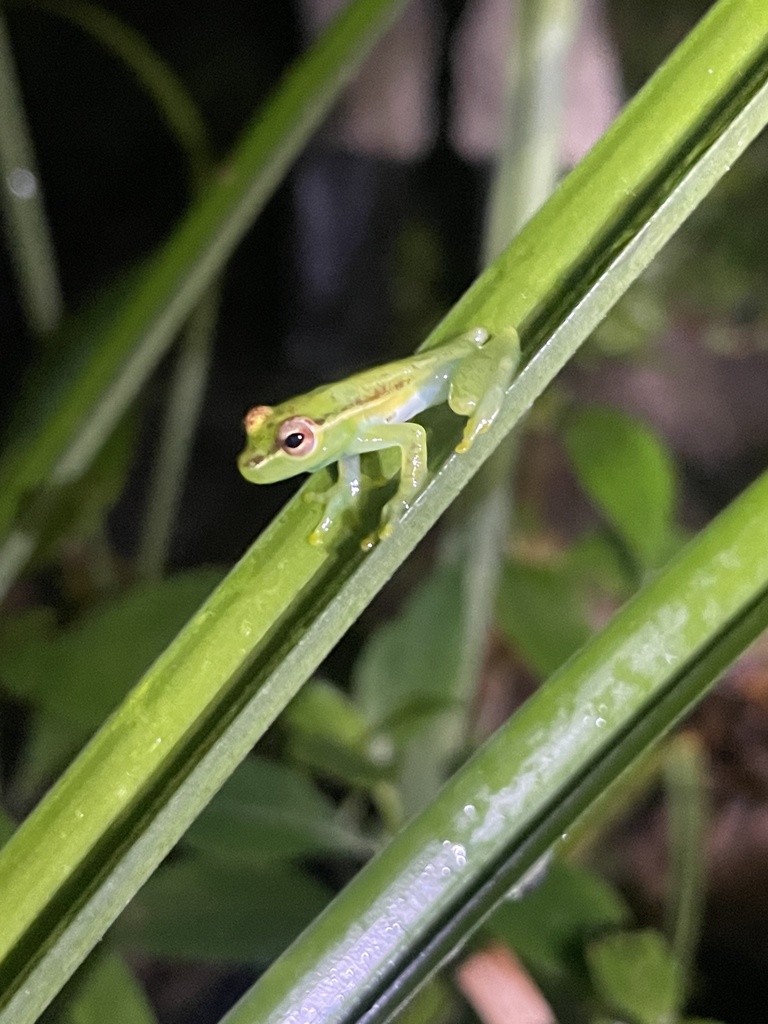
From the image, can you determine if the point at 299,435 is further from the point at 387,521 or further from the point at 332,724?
the point at 332,724

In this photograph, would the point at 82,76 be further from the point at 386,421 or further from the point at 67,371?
the point at 386,421

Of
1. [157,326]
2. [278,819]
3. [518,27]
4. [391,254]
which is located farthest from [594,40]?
[278,819]

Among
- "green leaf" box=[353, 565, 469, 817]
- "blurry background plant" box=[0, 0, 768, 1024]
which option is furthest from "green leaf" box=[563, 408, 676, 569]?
"green leaf" box=[353, 565, 469, 817]

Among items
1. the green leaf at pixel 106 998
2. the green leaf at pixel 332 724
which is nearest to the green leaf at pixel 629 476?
the green leaf at pixel 332 724

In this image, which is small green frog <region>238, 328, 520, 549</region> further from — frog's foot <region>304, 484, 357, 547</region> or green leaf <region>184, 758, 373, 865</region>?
green leaf <region>184, 758, 373, 865</region>

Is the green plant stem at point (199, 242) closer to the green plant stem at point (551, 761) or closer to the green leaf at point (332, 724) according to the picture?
the green leaf at point (332, 724)

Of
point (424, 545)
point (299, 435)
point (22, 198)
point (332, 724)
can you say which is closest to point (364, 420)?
point (299, 435)

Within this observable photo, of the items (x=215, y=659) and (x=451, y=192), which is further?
(x=451, y=192)
